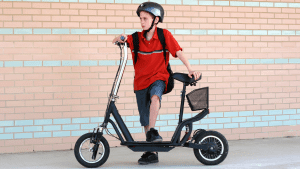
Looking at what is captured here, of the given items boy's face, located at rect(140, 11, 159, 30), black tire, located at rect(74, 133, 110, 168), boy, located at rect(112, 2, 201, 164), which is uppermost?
boy's face, located at rect(140, 11, 159, 30)

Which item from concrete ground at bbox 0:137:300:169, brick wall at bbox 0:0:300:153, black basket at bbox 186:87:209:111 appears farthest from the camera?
brick wall at bbox 0:0:300:153

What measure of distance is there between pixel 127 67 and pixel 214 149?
216 cm

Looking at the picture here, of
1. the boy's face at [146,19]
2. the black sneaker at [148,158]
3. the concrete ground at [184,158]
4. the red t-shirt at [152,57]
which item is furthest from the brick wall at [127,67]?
the boy's face at [146,19]

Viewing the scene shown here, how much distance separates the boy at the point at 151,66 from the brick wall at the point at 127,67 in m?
1.41

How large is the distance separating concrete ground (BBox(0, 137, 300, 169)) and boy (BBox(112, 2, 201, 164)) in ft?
1.53

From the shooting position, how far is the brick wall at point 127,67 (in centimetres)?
561

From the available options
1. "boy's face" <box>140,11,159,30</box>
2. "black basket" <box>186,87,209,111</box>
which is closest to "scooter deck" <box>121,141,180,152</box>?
"black basket" <box>186,87,209,111</box>

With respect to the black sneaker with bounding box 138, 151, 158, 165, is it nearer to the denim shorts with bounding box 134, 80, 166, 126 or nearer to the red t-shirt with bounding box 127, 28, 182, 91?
the denim shorts with bounding box 134, 80, 166, 126

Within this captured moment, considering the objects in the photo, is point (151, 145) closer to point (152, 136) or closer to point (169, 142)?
point (152, 136)

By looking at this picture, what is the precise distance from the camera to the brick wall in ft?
18.4

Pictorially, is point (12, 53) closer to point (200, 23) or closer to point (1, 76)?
point (1, 76)

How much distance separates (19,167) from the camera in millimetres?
4621

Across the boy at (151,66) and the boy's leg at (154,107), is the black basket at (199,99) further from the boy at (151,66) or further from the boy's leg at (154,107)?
the boy's leg at (154,107)

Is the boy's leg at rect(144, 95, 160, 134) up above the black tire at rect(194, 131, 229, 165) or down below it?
above
